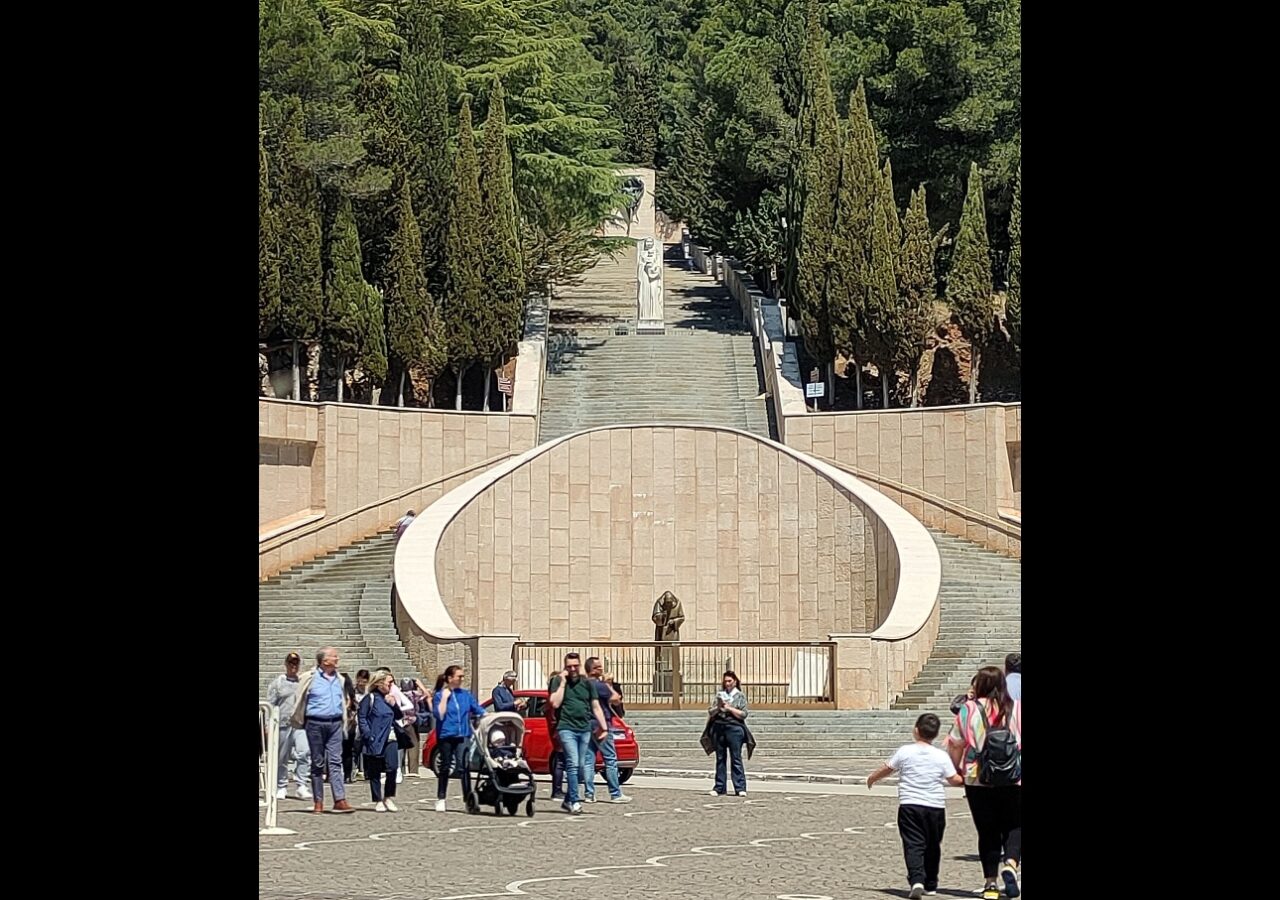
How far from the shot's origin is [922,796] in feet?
35.2

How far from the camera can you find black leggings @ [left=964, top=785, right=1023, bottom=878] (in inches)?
414

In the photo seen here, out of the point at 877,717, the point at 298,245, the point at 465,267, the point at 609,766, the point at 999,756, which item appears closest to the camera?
the point at 999,756

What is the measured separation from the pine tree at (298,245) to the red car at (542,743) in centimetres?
1615

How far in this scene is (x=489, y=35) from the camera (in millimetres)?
45406

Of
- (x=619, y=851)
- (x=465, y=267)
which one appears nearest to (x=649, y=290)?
(x=465, y=267)

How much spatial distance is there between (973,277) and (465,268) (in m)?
9.68

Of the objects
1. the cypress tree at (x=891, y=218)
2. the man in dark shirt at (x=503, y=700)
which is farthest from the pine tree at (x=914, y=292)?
the man in dark shirt at (x=503, y=700)

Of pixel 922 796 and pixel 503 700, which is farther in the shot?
pixel 503 700

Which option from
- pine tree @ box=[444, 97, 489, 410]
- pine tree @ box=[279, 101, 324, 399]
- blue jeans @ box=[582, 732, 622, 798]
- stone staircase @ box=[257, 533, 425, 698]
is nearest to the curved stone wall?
stone staircase @ box=[257, 533, 425, 698]

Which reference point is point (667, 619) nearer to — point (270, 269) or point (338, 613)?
point (338, 613)

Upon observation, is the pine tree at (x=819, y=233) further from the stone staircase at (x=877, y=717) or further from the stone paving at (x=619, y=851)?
the stone paving at (x=619, y=851)
